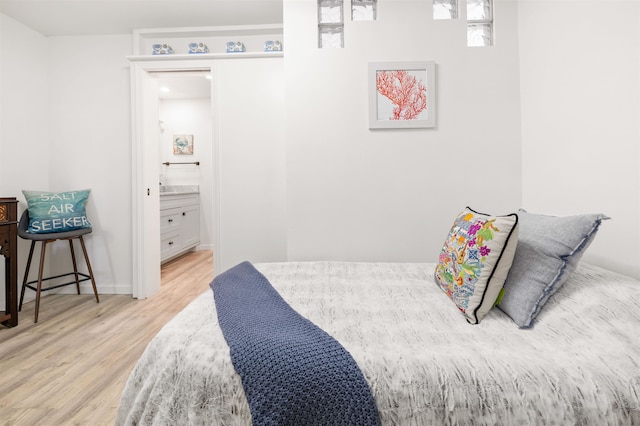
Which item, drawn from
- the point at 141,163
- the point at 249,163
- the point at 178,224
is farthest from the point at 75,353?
the point at 178,224

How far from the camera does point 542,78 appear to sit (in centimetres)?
199

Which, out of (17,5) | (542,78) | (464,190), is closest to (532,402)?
(464,190)

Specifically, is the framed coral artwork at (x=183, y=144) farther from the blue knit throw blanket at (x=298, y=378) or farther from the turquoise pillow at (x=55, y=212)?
the blue knit throw blanket at (x=298, y=378)

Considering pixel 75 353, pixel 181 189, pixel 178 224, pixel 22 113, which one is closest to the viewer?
pixel 75 353

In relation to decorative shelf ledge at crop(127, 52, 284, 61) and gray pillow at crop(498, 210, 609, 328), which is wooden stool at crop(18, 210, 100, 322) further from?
gray pillow at crop(498, 210, 609, 328)

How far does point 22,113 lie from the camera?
301 centimetres

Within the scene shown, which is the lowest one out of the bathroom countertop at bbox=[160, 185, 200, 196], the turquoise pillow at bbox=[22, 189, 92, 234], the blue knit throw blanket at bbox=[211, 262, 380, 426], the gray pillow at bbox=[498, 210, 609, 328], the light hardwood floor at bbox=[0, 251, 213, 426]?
the light hardwood floor at bbox=[0, 251, 213, 426]

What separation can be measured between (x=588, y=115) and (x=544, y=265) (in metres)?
0.89

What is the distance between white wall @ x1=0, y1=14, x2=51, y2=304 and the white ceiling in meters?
0.18

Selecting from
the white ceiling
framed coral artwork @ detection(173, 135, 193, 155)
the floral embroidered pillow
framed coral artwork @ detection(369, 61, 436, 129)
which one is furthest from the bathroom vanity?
the floral embroidered pillow

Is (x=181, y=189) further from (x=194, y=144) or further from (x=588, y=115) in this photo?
(x=588, y=115)

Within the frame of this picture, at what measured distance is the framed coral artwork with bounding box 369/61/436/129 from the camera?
228 cm

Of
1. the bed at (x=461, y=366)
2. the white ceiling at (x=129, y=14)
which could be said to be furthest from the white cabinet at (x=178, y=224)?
the bed at (x=461, y=366)

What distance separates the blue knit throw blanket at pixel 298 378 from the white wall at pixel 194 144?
5032 millimetres
